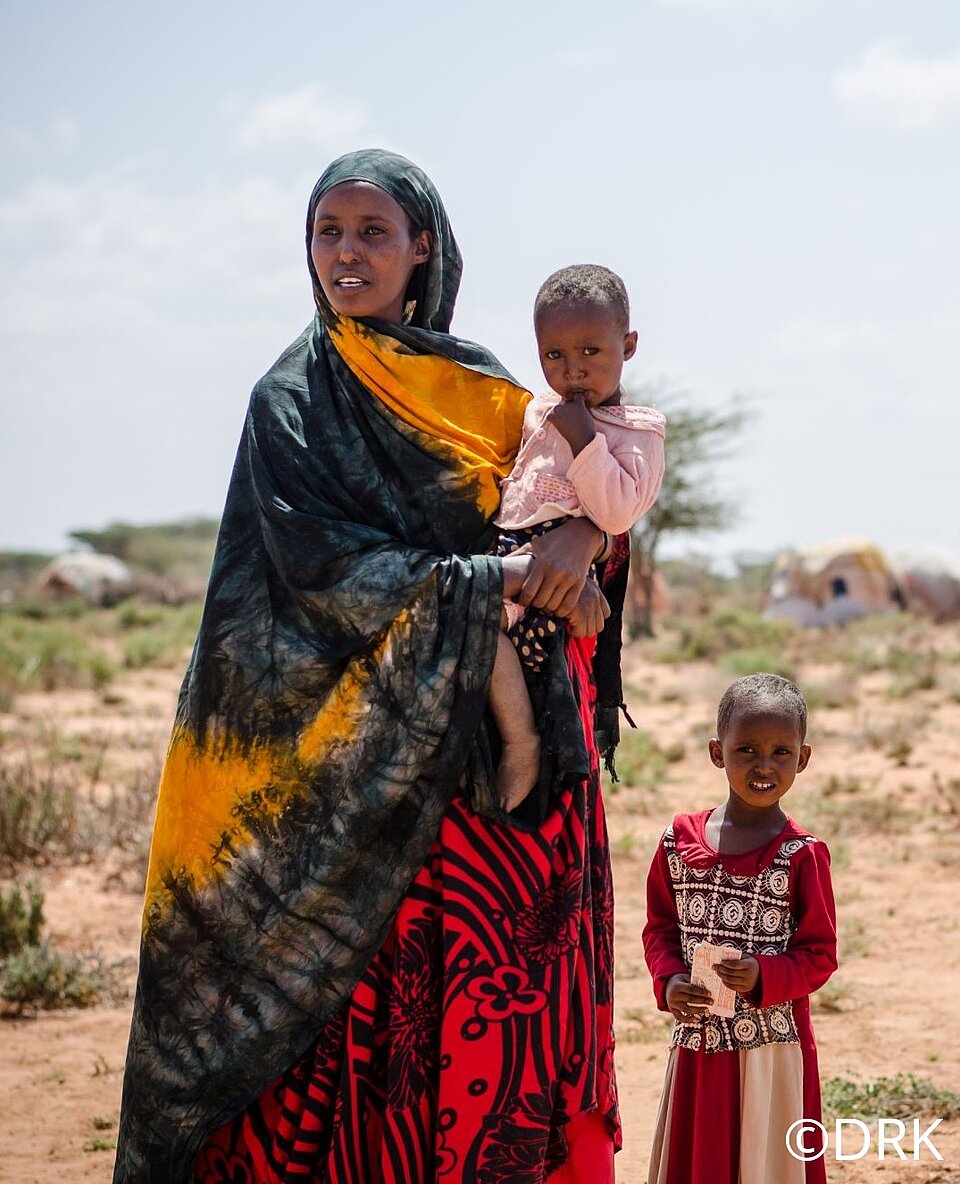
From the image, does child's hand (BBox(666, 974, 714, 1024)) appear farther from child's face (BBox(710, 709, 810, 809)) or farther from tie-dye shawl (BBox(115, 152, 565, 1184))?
tie-dye shawl (BBox(115, 152, 565, 1184))

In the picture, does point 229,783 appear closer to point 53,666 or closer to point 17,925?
point 17,925

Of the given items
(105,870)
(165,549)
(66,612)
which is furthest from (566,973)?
(165,549)

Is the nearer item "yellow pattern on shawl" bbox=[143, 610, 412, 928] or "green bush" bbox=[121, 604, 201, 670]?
"yellow pattern on shawl" bbox=[143, 610, 412, 928]

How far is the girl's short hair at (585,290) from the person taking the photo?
109 inches

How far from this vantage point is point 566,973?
2715mm

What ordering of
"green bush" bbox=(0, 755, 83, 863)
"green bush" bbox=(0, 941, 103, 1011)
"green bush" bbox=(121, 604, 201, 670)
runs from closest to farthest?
"green bush" bbox=(0, 941, 103, 1011) < "green bush" bbox=(0, 755, 83, 863) < "green bush" bbox=(121, 604, 201, 670)

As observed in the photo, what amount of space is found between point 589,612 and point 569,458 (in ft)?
0.95

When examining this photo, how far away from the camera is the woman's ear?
117 inches

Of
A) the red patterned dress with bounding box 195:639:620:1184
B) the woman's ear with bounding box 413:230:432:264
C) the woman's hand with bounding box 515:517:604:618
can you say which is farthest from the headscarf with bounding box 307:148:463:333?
the red patterned dress with bounding box 195:639:620:1184

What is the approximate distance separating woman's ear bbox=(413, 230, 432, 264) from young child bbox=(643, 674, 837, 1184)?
3.59 ft

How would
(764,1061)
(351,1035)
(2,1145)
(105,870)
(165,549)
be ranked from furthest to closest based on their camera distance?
(165,549), (105,870), (2,1145), (764,1061), (351,1035)

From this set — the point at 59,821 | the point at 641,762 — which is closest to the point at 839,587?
the point at 641,762

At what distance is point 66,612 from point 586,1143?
30.4 m

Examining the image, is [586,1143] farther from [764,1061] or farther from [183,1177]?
[183,1177]
